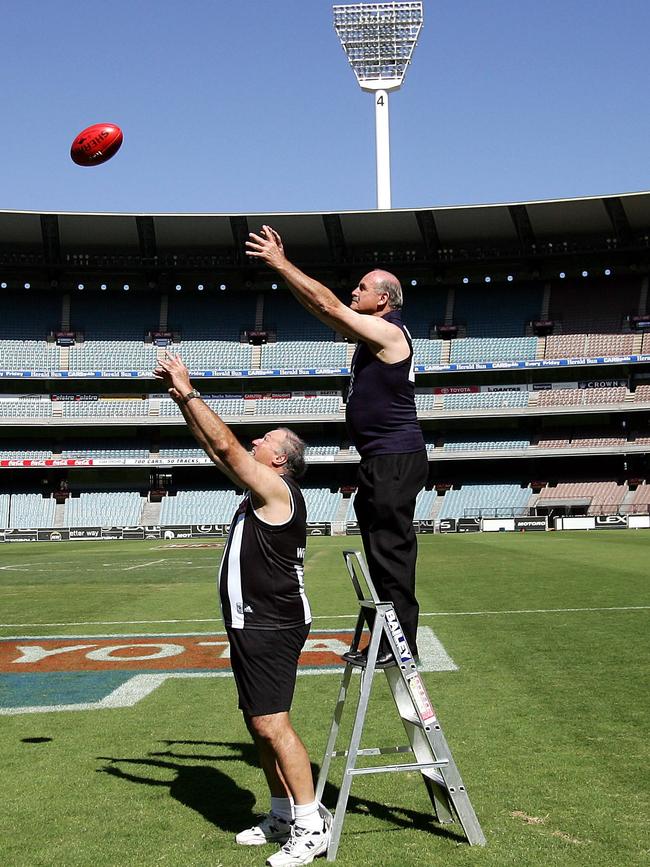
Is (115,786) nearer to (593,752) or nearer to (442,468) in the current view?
(593,752)

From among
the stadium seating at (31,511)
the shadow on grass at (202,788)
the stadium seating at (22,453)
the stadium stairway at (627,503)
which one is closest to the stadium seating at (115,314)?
the stadium seating at (22,453)

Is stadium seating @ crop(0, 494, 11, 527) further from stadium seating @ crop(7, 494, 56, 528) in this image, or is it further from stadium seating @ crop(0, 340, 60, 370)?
stadium seating @ crop(0, 340, 60, 370)

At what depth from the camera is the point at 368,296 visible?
14.6ft

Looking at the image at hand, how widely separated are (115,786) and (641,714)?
11.8 ft

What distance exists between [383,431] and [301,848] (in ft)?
6.38

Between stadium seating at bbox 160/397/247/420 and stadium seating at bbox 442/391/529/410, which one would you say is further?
stadium seating at bbox 160/397/247/420

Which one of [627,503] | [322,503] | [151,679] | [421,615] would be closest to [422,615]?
[421,615]

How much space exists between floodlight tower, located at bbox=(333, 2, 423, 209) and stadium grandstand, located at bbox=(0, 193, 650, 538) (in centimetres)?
681

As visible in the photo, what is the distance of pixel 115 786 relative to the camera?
5.05 metres

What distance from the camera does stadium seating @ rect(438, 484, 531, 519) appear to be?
50.0 m

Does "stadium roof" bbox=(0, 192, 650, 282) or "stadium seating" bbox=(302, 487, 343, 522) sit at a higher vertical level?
"stadium roof" bbox=(0, 192, 650, 282)

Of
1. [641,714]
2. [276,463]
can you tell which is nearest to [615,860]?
[276,463]

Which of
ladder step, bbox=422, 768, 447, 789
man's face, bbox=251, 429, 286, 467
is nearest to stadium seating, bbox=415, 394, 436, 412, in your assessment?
man's face, bbox=251, 429, 286, 467

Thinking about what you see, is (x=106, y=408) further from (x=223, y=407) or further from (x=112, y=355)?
(x=223, y=407)
